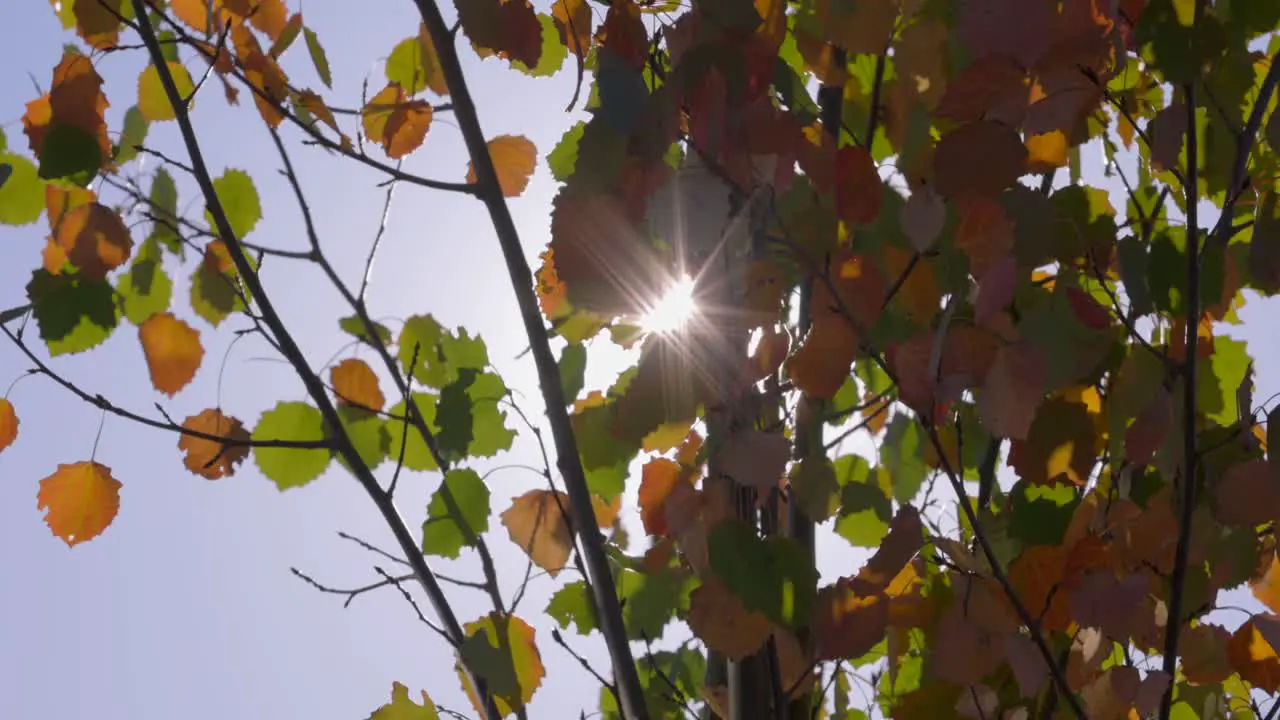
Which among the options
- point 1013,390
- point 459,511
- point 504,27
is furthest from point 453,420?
point 1013,390

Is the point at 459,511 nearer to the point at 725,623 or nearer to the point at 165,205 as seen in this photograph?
the point at 725,623

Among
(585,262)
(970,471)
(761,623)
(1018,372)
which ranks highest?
(970,471)

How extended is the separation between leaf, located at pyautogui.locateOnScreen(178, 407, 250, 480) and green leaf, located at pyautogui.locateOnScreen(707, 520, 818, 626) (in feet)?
2.71

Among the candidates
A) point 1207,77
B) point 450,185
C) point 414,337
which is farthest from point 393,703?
point 1207,77

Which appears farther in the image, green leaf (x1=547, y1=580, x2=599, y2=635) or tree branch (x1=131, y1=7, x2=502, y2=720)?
green leaf (x1=547, y1=580, x2=599, y2=635)

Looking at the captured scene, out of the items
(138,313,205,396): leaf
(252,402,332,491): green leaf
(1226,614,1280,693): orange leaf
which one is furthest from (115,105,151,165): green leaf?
(1226,614,1280,693): orange leaf

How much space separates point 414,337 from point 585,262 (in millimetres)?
609

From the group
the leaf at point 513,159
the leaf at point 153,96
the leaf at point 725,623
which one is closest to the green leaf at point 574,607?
the leaf at point 725,623

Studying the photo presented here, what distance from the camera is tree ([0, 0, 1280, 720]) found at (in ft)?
3.58

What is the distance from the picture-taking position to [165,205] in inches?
69.3

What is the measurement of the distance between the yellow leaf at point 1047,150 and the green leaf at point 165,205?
→ 4.14ft

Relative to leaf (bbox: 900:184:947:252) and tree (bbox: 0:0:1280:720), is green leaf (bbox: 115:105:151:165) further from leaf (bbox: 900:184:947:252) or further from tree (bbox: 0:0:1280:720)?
leaf (bbox: 900:184:947:252)

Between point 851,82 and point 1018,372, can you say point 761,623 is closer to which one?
point 1018,372

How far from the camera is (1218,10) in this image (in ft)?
3.64
